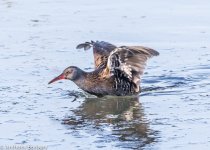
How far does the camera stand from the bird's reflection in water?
8992 mm

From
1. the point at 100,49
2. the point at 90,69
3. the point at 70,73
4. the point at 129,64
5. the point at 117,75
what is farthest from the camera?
the point at 90,69

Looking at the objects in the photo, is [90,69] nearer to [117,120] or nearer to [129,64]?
[129,64]

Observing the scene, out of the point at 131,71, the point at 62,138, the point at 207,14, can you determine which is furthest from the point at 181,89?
the point at 207,14

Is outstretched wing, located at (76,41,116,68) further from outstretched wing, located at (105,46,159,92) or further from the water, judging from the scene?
outstretched wing, located at (105,46,159,92)

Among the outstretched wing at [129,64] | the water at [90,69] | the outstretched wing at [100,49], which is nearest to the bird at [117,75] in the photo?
the outstretched wing at [129,64]

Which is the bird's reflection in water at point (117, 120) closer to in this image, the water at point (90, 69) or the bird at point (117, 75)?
the water at point (90, 69)

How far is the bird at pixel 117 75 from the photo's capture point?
1166 cm

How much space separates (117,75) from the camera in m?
11.9

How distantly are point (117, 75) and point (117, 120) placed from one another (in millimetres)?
2079

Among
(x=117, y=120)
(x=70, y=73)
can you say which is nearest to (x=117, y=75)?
(x=70, y=73)

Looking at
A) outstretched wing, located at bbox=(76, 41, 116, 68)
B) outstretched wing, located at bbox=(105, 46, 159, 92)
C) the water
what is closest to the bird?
outstretched wing, located at bbox=(105, 46, 159, 92)

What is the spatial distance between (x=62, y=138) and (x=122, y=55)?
9.38 ft

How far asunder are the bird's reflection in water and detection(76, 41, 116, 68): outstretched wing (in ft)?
3.63

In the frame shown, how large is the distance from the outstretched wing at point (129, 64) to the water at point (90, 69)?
0.29 m
